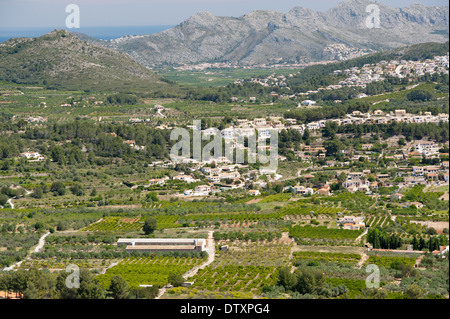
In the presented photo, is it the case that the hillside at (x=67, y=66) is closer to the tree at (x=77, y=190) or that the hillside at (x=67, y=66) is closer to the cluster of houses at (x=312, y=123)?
the cluster of houses at (x=312, y=123)

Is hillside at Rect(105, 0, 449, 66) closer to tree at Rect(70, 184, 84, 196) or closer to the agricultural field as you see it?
tree at Rect(70, 184, 84, 196)

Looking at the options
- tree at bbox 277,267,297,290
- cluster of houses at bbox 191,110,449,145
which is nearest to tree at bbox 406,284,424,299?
tree at bbox 277,267,297,290

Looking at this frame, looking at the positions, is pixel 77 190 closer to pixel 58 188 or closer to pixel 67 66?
pixel 58 188

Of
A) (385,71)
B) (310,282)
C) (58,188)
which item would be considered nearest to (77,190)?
(58,188)

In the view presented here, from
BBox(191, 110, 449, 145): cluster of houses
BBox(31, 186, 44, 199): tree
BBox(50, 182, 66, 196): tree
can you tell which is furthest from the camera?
BBox(191, 110, 449, 145): cluster of houses

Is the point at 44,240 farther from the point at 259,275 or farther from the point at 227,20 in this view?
the point at 227,20
